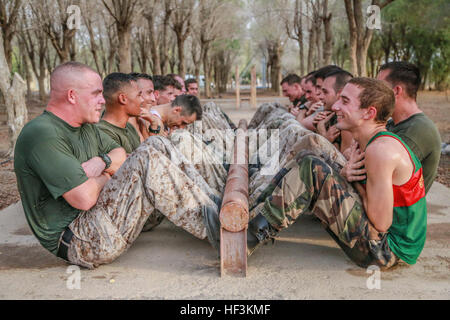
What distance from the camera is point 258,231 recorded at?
2928 millimetres

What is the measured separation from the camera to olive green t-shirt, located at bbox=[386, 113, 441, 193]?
321 centimetres

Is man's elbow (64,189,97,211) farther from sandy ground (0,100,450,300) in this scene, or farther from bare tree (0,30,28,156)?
bare tree (0,30,28,156)

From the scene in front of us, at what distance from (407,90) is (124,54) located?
979 cm

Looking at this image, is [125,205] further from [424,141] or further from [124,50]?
[124,50]

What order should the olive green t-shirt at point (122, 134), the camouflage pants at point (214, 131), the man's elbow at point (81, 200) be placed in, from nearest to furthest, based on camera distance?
the man's elbow at point (81, 200) → the olive green t-shirt at point (122, 134) → the camouflage pants at point (214, 131)

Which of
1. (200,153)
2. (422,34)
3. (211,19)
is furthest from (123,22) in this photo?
(422,34)

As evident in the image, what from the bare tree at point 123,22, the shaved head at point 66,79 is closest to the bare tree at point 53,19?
the bare tree at point 123,22

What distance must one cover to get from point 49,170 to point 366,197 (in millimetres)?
2162

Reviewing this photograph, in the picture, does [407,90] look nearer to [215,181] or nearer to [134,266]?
[215,181]

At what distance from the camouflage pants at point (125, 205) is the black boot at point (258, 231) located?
537mm

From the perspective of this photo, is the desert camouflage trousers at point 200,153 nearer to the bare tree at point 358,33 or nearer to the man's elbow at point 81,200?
the man's elbow at point 81,200

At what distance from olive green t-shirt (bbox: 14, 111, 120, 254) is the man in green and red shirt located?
1.34 meters

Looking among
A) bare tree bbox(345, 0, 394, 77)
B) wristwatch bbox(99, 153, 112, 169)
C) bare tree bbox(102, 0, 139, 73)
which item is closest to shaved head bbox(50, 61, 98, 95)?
wristwatch bbox(99, 153, 112, 169)

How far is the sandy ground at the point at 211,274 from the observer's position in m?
2.68
